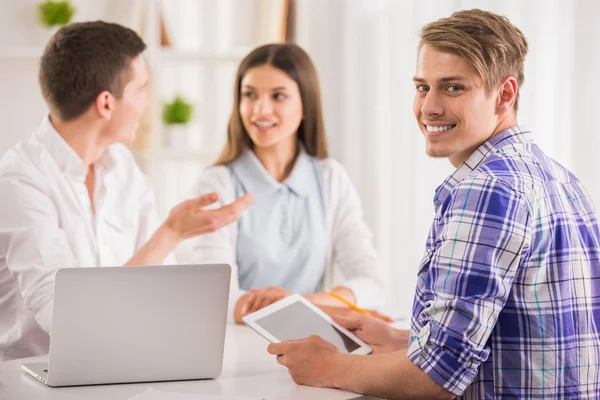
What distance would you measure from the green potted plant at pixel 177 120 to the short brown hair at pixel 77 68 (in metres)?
1.31

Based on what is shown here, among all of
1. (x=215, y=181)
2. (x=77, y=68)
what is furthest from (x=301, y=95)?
(x=77, y=68)

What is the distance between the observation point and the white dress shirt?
1.90m

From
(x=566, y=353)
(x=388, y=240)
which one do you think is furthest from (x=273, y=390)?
(x=388, y=240)

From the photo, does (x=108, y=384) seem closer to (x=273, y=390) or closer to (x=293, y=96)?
(x=273, y=390)

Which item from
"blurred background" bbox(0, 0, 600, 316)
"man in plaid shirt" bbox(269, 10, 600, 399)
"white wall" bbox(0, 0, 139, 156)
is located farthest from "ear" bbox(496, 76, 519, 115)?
"white wall" bbox(0, 0, 139, 156)

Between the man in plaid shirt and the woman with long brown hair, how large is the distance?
1.09 metres

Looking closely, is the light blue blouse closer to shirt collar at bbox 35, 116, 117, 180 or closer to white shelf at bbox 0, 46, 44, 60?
shirt collar at bbox 35, 116, 117, 180

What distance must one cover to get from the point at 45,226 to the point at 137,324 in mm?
616

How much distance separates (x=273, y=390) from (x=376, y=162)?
2.03 meters

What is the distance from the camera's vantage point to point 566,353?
1.34 metres

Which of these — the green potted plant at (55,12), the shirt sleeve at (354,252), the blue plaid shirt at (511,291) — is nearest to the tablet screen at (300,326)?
the blue plaid shirt at (511,291)

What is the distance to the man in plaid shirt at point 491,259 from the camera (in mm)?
1284

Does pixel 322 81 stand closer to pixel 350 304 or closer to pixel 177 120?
pixel 177 120

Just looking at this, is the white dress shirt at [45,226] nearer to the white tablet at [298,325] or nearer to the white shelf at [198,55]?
the white tablet at [298,325]
